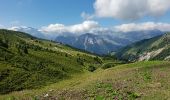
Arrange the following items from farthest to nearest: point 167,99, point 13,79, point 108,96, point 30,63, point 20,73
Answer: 1. point 30,63
2. point 20,73
3. point 13,79
4. point 108,96
5. point 167,99

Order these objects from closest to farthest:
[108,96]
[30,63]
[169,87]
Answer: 1. [108,96]
2. [169,87]
3. [30,63]

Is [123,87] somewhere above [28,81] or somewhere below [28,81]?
above

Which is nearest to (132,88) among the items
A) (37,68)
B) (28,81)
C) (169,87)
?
(169,87)

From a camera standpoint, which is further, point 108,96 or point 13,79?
point 13,79

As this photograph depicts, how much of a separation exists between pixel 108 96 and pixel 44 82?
48.6 metres

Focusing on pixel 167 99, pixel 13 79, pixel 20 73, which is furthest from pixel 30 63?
pixel 167 99

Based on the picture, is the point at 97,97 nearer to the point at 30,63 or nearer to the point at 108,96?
the point at 108,96

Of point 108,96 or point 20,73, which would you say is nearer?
point 108,96

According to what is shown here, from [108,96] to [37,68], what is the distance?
7161 centimetres

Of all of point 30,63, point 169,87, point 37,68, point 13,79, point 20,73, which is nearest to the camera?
point 169,87

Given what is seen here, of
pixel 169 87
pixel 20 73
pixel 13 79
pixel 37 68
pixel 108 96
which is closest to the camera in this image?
pixel 108 96

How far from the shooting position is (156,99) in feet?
81.9

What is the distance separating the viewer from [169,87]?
30.2 m

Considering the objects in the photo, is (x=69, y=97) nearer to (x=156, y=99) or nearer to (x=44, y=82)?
(x=156, y=99)
